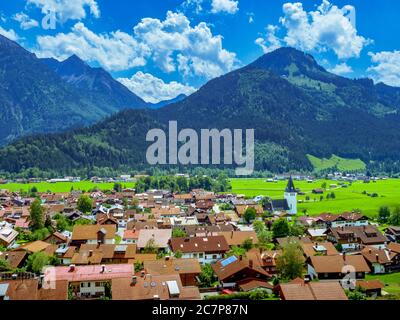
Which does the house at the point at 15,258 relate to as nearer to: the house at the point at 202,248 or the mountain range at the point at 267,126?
the house at the point at 202,248

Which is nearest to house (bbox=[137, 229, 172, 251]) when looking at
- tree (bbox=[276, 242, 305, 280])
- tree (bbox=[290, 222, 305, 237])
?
tree (bbox=[290, 222, 305, 237])

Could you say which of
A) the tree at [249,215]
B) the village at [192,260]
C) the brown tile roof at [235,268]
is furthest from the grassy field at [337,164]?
the brown tile roof at [235,268]

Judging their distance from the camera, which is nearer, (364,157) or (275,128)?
(364,157)

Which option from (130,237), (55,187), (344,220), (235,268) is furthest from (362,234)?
(55,187)

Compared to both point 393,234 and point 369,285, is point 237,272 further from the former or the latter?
point 393,234

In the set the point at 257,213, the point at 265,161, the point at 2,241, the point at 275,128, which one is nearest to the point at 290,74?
the point at 275,128
